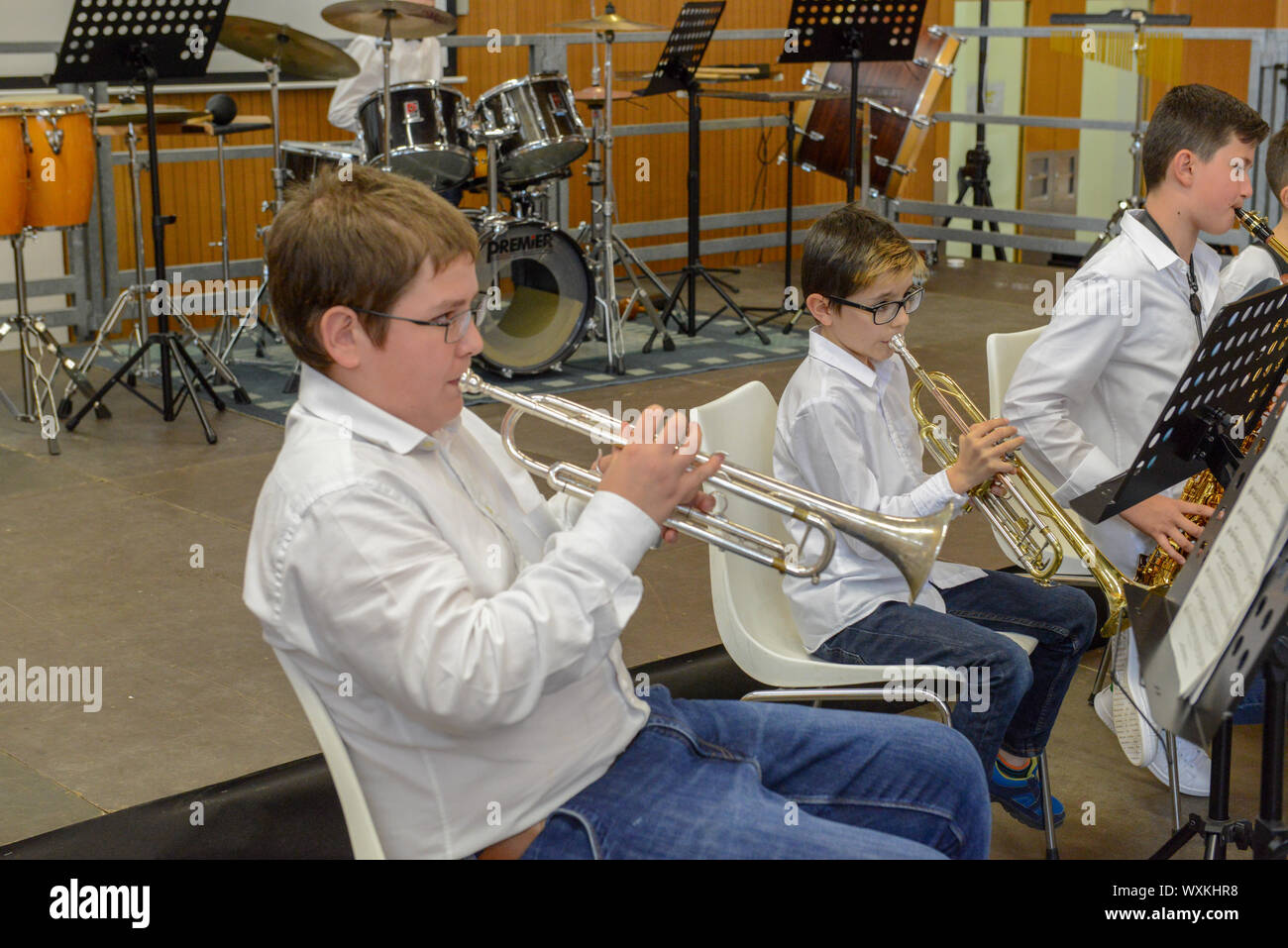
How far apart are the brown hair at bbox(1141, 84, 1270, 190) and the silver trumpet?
1329 millimetres

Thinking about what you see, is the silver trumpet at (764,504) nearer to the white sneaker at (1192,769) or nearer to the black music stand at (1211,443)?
the black music stand at (1211,443)

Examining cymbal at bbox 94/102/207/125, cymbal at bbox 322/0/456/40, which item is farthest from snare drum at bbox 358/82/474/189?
cymbal at bbox 94/102/207/125

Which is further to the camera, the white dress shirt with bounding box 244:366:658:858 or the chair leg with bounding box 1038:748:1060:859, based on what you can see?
the chair leg with bounding box 1038:748:1060:859

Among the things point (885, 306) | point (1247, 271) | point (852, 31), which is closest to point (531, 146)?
point (852, 31)

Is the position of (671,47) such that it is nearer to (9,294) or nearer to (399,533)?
(9,294)

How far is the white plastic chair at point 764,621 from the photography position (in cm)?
245

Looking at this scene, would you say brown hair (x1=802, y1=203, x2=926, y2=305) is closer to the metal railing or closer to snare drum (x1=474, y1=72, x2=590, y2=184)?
snare drum (x1=474, y1=72, x2=590, y2=184)

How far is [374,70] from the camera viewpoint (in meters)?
6.31

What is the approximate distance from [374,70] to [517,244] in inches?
41.8

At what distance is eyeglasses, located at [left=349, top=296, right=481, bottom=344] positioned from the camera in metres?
1.69

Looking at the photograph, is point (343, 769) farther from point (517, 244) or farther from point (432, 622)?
point (517, 244)

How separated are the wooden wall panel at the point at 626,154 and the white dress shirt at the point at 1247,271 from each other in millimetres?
5050
